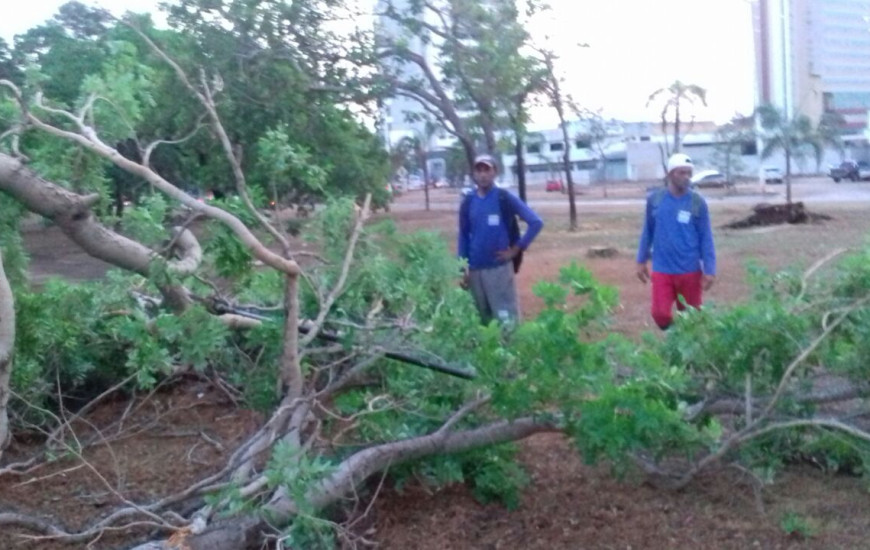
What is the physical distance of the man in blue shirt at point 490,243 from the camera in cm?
715

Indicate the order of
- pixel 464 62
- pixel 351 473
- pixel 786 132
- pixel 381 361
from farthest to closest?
1. pixel 786 132
2. pixel 464 62
3. pixel 381 361
4. pixel 351 473

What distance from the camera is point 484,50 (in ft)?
49.1

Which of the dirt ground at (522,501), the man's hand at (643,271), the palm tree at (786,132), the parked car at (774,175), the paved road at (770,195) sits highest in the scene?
the palm tree at (786,132)

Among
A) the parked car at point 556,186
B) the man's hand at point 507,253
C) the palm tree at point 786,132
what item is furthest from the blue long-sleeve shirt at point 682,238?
the parked car at point 556,186

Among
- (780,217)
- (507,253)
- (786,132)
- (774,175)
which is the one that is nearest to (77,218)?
(507,253)

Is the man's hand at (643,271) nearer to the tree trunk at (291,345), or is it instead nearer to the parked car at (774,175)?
the tree trunk at (291,345)

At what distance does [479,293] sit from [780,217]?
63.4 ft

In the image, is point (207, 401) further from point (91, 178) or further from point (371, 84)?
point (371, 84)

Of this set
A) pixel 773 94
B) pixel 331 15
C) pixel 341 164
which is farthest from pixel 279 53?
pixel 773 94

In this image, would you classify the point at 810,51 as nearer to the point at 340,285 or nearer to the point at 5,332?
the point at 340,285

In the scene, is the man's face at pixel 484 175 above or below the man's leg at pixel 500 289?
above

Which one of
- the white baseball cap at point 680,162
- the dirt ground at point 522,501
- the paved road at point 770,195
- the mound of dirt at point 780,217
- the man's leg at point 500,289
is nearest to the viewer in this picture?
the dirt ground at point 522,501

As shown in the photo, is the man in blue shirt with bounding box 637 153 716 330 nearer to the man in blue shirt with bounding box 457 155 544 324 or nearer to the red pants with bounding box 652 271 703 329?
the red pants with bounding box 652 271 703 329

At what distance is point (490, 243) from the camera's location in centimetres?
720
